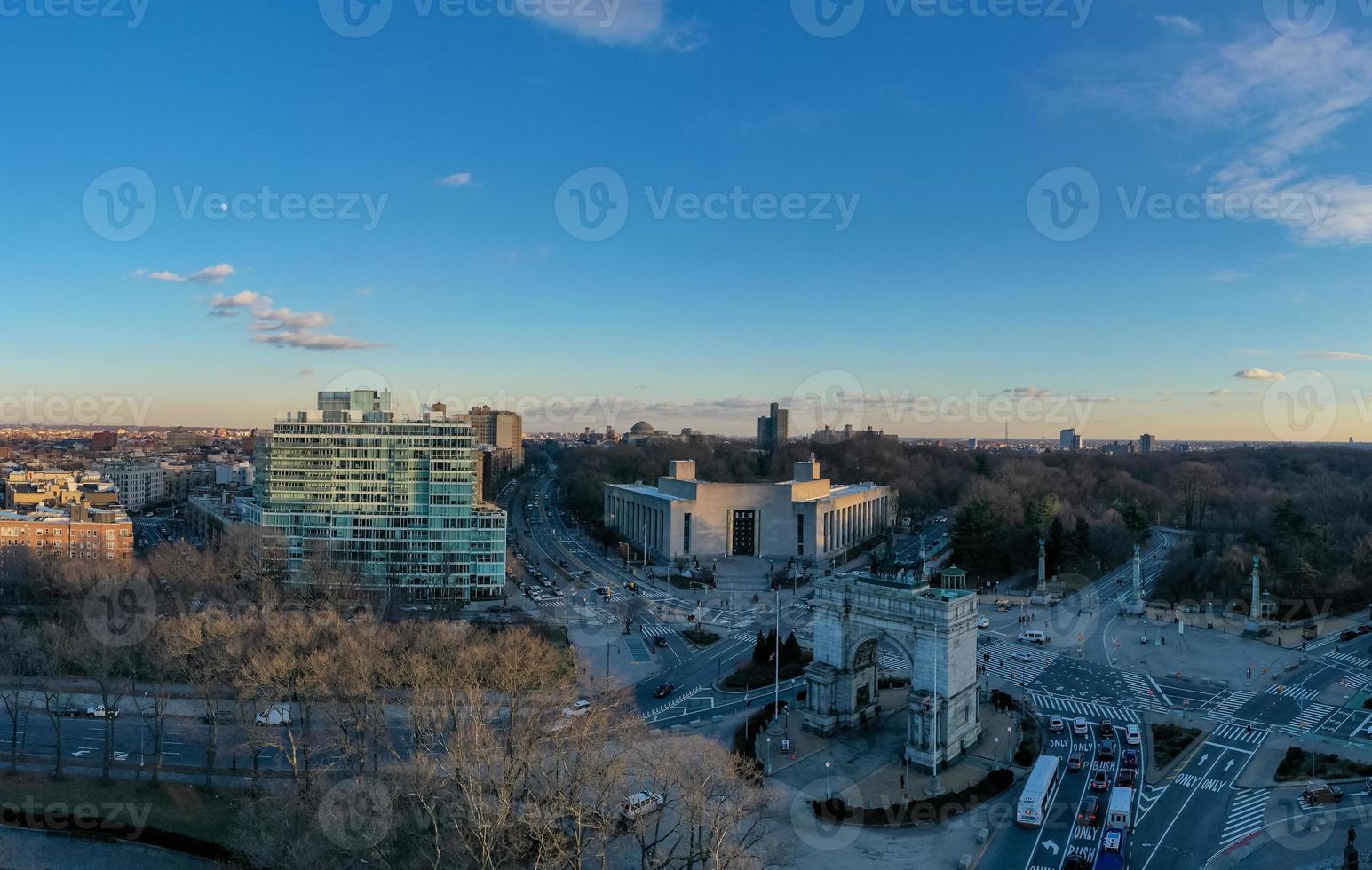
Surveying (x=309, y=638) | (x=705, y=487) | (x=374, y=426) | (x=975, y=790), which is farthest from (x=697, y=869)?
(x=705, y=487)

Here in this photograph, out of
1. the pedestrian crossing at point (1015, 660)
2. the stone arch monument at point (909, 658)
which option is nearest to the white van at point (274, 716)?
the stone arch monument at point (909, 658)

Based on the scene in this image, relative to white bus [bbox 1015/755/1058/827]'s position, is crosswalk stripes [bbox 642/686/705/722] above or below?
below

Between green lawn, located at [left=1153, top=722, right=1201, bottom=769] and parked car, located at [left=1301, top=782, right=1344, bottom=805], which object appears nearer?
parked car, located at [left=1301, top=782, right=1344, bottom=805]

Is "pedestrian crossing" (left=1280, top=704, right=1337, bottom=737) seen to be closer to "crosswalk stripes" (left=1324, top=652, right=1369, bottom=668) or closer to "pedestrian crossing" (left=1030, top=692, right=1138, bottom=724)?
"pedestrian crossing" (left=1030, top=692, right=1138, bottom=724)

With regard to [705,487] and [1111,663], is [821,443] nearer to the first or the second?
[705,487]

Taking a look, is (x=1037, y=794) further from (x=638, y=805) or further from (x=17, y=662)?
(x=17, y=662)

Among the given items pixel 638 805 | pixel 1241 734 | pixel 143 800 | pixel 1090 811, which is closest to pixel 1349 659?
pixel 1241 734

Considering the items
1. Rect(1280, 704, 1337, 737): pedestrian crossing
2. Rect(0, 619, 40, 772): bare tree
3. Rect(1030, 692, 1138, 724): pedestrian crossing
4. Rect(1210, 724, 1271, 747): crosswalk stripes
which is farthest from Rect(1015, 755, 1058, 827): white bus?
Rect(0, 619, 40, 772): bare tree
